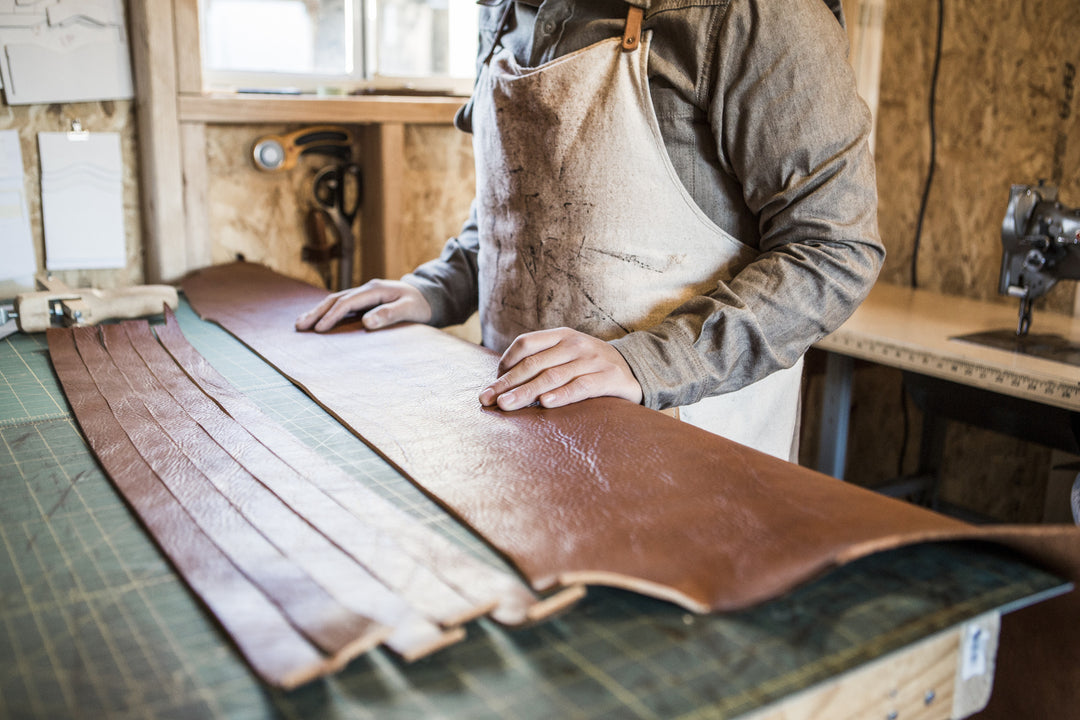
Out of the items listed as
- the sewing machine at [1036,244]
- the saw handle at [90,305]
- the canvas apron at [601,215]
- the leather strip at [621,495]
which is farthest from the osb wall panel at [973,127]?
the saw handle at [90,305]

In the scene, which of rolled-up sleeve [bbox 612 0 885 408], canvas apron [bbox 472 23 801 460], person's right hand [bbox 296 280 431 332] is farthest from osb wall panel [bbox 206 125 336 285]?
rolled-up sleeve [bbox 612 0 885 408]

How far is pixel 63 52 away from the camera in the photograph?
1798 millimetres

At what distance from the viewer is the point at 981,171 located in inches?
97.2

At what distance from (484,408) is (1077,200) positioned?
1.87m

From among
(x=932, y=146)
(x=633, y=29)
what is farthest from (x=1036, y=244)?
(x=633, y=29)

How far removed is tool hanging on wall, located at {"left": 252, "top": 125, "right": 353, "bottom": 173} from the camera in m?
2.02

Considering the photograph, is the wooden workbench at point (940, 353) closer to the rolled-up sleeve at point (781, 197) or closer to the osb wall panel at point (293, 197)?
the rolled-up sleeve at point (781, 197)

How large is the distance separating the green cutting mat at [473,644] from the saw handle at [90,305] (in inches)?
32.3

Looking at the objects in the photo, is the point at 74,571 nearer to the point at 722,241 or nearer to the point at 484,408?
the point at 484,408

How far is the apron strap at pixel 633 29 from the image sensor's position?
1.24 m

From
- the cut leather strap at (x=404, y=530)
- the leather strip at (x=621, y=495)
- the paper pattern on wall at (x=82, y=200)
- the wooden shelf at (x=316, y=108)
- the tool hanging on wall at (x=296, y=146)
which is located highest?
the wooden shelf at (x=316, y=108)

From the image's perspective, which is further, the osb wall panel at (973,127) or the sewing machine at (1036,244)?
the osb wall panel at (973,127)

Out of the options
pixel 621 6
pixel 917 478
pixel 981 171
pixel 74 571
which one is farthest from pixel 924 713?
pixel 981 171

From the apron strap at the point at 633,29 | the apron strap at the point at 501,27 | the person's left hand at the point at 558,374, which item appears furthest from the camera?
the apron strap at the point at 501,27
